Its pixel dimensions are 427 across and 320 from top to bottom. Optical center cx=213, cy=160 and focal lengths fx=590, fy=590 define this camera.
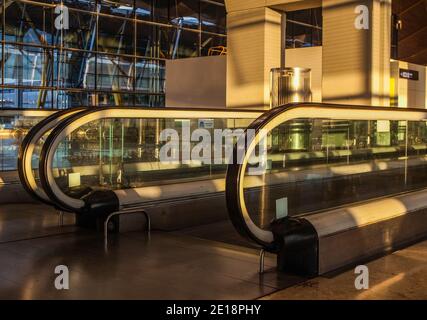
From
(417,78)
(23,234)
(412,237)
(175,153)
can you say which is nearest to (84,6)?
(417,78)

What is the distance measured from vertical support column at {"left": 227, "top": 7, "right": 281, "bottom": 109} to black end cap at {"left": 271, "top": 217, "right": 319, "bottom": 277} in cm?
903

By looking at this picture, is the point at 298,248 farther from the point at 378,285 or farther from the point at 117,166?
the point at 117,166

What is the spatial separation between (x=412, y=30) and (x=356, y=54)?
19.1m

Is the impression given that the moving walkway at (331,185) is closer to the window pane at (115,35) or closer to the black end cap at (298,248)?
the black end cap at (298,248)

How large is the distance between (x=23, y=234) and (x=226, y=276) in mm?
3036

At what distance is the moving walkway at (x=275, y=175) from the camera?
17.2ft

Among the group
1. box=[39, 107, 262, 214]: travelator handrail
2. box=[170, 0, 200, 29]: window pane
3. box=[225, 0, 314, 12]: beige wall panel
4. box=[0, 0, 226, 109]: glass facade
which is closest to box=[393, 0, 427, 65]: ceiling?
box=[0, 0, 226, 109]: glass facade

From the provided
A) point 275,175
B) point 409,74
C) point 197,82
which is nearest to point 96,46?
point 197,82

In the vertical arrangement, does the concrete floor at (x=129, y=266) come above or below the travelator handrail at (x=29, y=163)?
below

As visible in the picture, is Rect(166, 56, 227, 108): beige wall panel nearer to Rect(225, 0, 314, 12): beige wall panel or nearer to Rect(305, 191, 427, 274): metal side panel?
Rect(225, 0, 314, 12): beige wall panel

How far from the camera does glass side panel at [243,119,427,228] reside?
5.70 metres

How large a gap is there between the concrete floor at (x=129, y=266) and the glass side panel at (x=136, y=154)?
2.66ft

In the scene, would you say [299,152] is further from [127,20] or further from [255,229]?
[127,20]

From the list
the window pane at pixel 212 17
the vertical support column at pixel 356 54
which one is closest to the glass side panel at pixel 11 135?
the vertical support column at pixel 356 54
